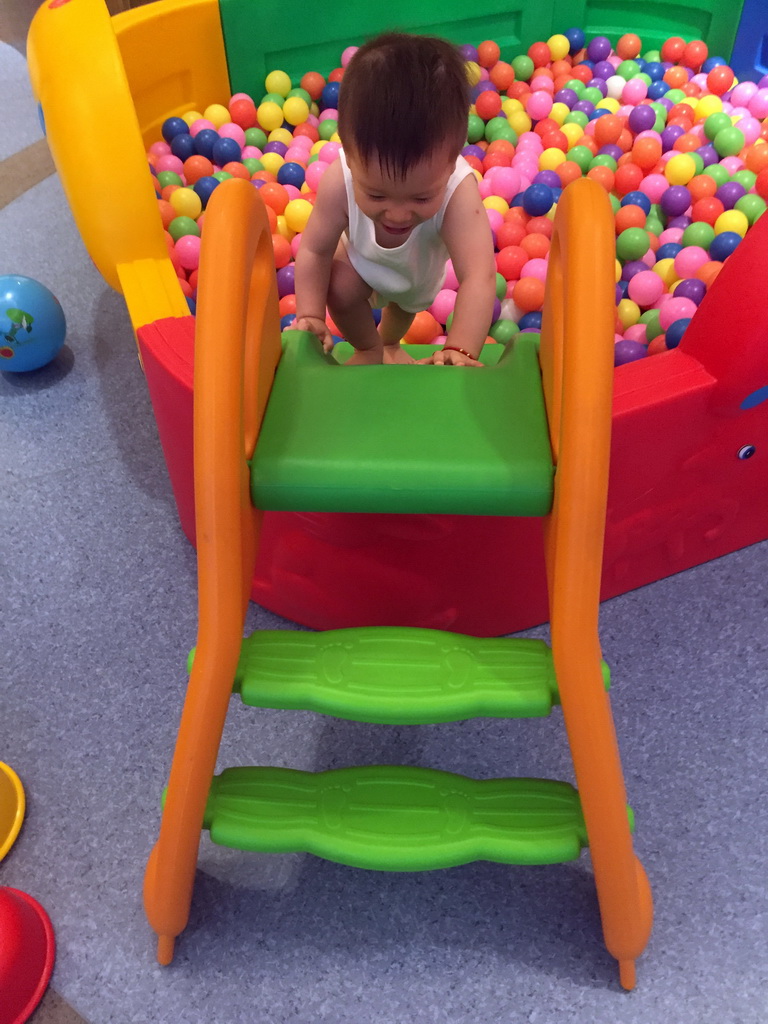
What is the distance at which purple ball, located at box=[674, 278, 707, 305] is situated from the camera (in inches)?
50.6

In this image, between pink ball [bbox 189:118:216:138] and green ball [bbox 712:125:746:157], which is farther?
pink ball [bbox 189:118:216:138]

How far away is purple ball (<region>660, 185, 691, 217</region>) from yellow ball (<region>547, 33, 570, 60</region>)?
55 cm

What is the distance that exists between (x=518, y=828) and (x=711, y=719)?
0.36 meters

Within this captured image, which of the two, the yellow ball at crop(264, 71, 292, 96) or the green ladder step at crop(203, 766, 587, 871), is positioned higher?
the yellow ball at crop(264, 71, 292, 96)

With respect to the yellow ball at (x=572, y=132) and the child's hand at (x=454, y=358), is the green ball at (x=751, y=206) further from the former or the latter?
the child's hand at (x=454, y=358)

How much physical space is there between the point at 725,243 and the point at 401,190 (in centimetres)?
74

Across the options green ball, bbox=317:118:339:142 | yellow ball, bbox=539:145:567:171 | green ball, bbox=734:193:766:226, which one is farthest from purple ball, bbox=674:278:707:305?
green ball, bbox=317:118:339:142

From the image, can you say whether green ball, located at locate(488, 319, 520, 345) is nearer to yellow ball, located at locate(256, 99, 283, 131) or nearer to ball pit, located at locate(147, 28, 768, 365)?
ball pit, located at locate(147, 28, 768, 365)

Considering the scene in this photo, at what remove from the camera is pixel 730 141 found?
1569mm

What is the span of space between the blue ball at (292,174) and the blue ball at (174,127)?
22 cm

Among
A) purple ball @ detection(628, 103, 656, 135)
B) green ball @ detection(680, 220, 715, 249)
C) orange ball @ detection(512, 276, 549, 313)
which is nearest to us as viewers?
orange ball @ detection(512, 276, 549, 313)

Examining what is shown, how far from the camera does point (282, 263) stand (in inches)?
57.6

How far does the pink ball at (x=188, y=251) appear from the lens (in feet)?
4.66

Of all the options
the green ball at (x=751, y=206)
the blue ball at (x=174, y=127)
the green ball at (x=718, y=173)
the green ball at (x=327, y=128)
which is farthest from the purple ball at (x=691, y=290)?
the blue ball at (x=174, y=127)
